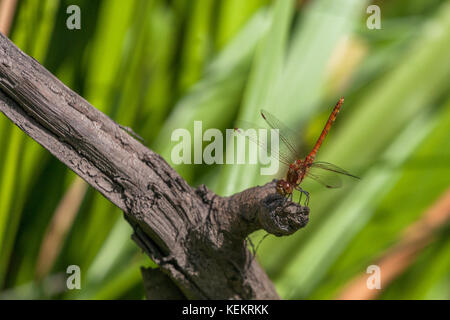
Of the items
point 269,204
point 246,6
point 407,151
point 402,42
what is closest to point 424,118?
point 407,151

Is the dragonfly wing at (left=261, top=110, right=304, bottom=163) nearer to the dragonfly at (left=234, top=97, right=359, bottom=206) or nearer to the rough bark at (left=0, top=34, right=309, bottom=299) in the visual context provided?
the dragonfly at (left=234, top=97, right=359, bottom=206)

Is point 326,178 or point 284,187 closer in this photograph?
point 284,187

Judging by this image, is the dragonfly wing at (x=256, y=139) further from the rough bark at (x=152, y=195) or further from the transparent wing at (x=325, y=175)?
the rough bark at (x=152, y=195)

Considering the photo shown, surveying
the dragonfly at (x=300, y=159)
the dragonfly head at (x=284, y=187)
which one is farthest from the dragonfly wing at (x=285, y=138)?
the dragonfly head at (x=284, y=187)

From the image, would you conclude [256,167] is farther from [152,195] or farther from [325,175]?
[152,195]

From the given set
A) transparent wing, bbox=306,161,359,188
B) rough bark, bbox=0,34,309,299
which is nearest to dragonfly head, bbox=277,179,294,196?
rough bark, bbox=0,34,309,299

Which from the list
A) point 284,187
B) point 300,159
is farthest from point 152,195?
point 300,159
